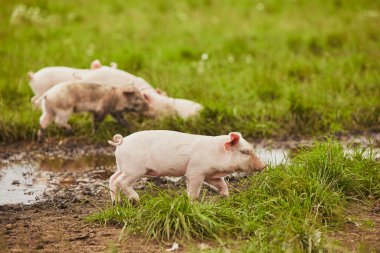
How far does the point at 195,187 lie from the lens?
584 centimetres

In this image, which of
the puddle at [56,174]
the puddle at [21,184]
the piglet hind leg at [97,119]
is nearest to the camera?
the puddle at [21,184]

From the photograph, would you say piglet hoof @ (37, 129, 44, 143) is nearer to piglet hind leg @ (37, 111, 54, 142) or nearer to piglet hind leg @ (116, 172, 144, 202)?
piglet hind leg @ (37, 111, 54, 142)

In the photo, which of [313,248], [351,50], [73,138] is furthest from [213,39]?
[313,248]

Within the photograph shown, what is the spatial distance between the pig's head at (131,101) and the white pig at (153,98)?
73 mm

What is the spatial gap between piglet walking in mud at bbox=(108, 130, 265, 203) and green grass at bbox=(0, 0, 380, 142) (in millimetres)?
2925

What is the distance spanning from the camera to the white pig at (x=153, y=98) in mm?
9094

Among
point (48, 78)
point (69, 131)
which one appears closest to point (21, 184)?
point (69, 131)

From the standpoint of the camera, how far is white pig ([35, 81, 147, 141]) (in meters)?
8.62

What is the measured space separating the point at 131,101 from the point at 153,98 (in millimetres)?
289

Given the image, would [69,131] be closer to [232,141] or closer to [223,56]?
[232,141]

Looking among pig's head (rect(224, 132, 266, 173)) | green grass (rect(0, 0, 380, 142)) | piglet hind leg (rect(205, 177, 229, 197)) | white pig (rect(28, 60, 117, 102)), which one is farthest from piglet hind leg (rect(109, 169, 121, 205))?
white pig (rect(28, 60, 117, 102))

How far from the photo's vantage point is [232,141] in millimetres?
5844

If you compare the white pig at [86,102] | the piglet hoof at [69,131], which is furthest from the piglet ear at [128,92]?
the piglet hoof at [69,131]

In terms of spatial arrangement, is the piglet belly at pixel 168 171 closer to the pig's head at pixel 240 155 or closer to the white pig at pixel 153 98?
the pig's head at pixel 240 155
